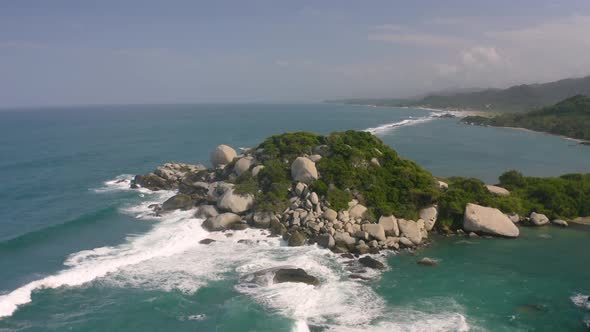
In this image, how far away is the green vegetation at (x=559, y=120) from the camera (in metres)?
100

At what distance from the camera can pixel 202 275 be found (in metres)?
25.4

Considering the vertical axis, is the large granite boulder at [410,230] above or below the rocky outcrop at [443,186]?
below

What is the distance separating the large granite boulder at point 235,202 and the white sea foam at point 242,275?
2.61m

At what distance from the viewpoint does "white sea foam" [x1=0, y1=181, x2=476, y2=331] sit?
20.5 m

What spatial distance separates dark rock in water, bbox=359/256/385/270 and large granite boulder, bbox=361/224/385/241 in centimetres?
309

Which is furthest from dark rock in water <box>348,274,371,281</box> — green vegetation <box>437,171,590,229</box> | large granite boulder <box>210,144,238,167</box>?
large granite boulder <box>210,144,238,167</box>

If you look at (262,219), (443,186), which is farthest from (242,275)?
(443,186)

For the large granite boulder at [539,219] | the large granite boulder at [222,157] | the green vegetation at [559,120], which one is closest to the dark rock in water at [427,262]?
the large granite boulder at [539,219]

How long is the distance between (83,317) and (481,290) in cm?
2289

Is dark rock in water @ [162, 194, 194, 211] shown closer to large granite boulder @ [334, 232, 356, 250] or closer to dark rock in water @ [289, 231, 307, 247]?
dark rock in water @ [289, 231, 307, 247]

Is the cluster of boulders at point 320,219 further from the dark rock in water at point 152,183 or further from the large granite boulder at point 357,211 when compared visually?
the dark rock in water at point 152,183

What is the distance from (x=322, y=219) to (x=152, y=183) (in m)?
25.9

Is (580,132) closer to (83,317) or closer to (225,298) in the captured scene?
(225,298)

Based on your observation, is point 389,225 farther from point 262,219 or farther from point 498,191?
point 498,191
